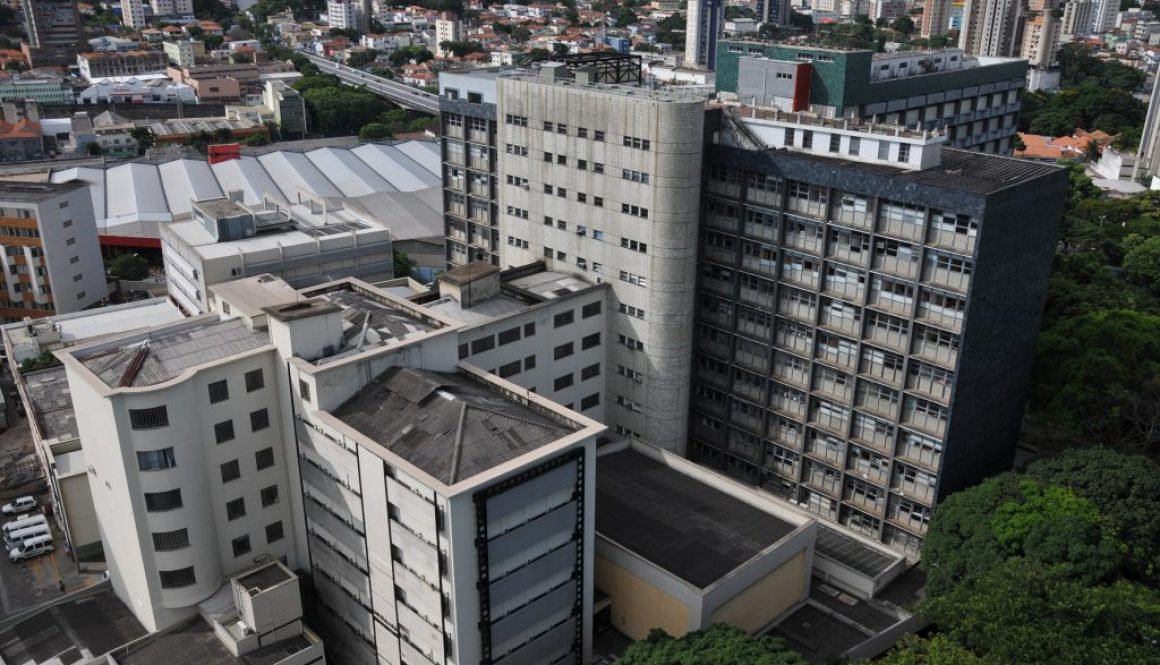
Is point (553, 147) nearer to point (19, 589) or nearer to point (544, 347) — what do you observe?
point (544, 347)

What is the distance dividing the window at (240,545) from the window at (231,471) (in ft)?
13.0

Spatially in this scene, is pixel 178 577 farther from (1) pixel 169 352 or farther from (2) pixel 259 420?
(1) pixel 169 352

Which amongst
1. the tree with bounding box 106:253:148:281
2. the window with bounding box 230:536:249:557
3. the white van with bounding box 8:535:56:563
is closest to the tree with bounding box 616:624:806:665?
the window with bounding box 230:536:249:557

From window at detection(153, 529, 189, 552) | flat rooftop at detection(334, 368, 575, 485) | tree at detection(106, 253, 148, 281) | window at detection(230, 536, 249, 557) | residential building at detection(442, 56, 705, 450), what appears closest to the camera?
flat rooftop at detection(334, 368, 575, 485)

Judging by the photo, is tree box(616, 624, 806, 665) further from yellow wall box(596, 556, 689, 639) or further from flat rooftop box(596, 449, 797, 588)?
flat rooftop box(596, 449, 797, 588)

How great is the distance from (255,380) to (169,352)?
193 inches

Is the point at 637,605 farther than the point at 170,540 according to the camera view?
Yes

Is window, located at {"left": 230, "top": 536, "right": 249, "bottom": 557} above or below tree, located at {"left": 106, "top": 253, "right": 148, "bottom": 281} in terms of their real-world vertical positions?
above

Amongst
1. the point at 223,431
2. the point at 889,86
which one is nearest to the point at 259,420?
the point at 223,431

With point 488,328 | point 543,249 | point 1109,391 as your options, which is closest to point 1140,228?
point 1109,391

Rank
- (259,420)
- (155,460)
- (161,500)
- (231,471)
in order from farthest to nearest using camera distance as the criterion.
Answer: (259,420) → (231,471) → (161,500) → (155,460)

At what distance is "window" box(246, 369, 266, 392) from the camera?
166 feet

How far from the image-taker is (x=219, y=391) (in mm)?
49750

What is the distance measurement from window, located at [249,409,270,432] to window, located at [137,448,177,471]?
4.59 meters
